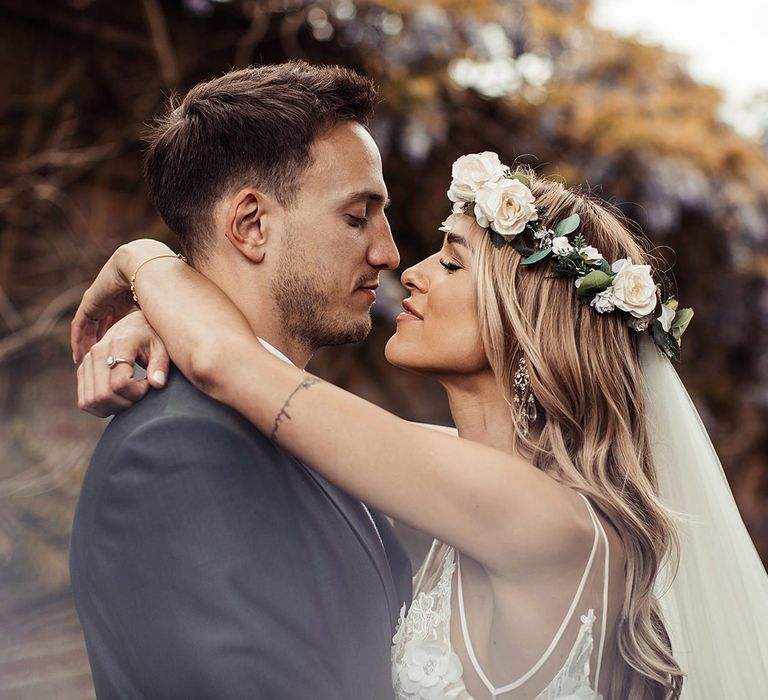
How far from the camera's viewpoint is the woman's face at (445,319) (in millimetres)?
2188

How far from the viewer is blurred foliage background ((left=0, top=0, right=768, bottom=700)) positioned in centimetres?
441

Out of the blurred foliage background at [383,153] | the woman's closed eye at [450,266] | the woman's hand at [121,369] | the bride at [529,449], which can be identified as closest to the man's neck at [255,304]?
the bride at [529,449]

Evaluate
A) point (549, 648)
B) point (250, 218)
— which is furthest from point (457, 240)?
point (549, 648)

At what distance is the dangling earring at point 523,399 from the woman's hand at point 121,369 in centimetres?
80

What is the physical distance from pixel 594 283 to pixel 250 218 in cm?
79

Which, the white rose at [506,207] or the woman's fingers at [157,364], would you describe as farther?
the white rose at [506,207]

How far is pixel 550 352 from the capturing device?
216 centimetres

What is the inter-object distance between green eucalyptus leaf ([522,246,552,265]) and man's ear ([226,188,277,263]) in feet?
1.92

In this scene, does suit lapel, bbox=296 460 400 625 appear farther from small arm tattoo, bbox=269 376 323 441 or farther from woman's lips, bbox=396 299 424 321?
woman's lips, bbox=396 299 424 321

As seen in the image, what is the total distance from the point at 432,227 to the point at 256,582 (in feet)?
13.5

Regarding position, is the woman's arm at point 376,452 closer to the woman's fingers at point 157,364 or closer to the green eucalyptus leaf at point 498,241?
the woman's fingers at point 157,364

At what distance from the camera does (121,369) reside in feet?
6.08

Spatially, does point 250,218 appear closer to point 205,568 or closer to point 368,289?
point 368,289

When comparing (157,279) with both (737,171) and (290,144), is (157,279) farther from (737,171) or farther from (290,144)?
(737,171)
